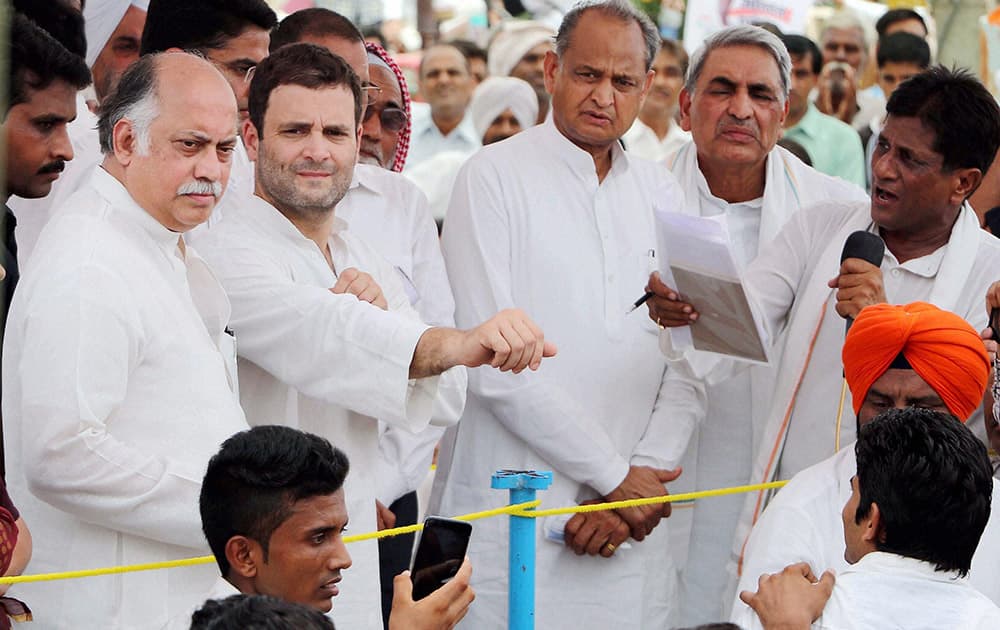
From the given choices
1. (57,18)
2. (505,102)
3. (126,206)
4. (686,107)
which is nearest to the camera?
→ (126,206)

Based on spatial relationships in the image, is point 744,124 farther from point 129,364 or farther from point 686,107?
point 129,364

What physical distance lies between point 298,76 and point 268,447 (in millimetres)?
1226

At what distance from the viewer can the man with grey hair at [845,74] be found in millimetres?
9977

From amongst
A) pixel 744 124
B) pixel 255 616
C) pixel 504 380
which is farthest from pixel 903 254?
pixel 255 616

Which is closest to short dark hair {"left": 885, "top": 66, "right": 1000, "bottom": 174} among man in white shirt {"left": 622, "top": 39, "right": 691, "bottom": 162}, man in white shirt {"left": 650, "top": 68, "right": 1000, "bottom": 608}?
man in white shirt {"left": 650, "top": 68, "right": 1000, "bottom": 608}

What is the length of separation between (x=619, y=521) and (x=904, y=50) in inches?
217

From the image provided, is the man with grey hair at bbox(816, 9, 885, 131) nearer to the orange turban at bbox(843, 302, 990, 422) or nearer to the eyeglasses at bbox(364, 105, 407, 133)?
the eyeglasses at bbox(364, 105, 407, 133)

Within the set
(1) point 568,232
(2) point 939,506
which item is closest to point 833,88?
(1) point 568,232

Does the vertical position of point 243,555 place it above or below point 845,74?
below

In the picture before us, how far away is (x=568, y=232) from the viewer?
488cm

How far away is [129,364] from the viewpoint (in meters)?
3.32

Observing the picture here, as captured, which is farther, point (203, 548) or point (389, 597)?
point (389, 597)

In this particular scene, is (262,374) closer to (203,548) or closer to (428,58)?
(203,548)

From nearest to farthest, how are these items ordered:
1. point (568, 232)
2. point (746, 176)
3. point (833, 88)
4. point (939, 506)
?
point (939, 506), point (568, 232), point (746, 176), point (833, 88)
